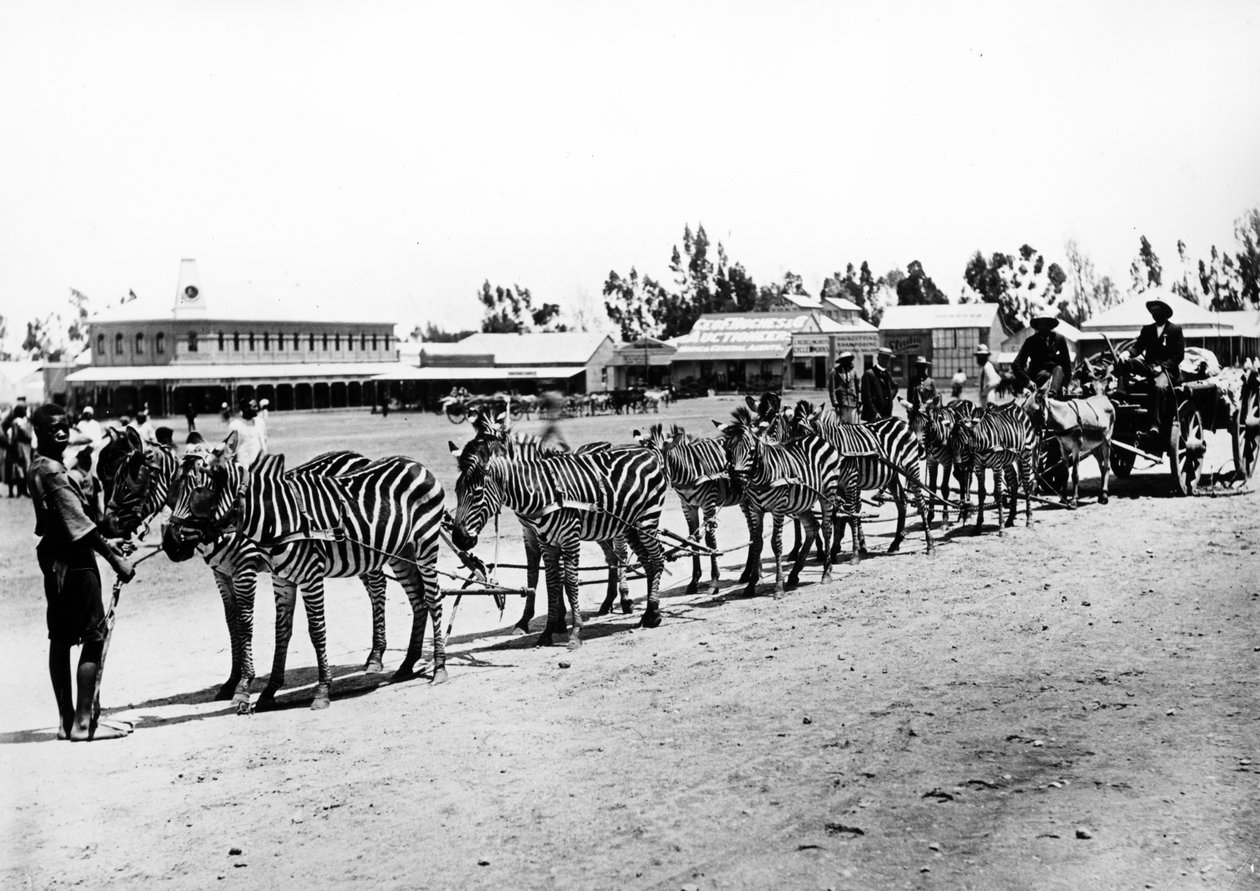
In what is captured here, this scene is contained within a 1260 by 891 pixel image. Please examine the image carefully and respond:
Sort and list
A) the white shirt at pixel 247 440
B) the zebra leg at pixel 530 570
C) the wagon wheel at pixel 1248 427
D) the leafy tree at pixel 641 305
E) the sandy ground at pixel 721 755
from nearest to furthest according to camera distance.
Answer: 1. the sandy ground at pixel 721 755
2. the white shirt at pixel 247 440
3. the zebra leg at pixel 530 570
4. the wagon wheel at pixel 1248 427
5. the leafy tree at pixel 641 305

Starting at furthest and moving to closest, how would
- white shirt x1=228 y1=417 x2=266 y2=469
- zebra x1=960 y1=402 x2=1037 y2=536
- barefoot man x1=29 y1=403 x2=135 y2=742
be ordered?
1. zebra x1=960 y1=402 x2=1037 y2=536
2. white shirt x1=228 y1=417 x2=266 y2=469
3. barefoot man x1=29 y1=403 x2=135 y2=742

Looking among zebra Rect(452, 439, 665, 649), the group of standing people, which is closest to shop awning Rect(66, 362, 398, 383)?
zebra Rect(452, 439, 665, 649)

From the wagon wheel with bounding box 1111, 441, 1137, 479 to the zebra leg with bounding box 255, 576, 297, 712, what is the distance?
1352cm

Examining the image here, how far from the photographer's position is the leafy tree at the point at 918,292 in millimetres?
53125

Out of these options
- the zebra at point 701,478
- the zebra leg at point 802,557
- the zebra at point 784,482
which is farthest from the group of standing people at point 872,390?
the zebra at point 701,478

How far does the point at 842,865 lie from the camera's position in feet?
16.8

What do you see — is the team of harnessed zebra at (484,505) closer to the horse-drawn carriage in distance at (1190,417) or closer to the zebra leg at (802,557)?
the zebra leg at (802,557)

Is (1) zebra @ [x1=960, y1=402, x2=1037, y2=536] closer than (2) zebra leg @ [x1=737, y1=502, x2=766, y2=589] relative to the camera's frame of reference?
No

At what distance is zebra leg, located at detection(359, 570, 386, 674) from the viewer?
909cm

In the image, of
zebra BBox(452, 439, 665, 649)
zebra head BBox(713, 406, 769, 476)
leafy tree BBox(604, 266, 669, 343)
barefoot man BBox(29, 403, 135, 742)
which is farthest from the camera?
leafy tree BBox(604, 266, 669, 343)

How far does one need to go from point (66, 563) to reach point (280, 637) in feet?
5.58

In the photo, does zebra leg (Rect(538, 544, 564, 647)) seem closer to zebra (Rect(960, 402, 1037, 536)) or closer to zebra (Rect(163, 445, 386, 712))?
zebra (Rect(163, 445, 386, 712))

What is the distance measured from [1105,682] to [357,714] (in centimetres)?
496

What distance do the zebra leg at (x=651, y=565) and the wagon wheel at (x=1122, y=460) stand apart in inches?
396
